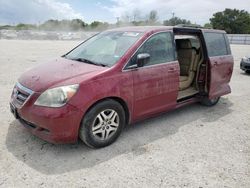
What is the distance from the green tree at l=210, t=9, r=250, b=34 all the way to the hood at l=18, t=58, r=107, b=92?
195 ft

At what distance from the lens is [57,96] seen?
122 inches

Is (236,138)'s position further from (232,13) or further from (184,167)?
(232,13)

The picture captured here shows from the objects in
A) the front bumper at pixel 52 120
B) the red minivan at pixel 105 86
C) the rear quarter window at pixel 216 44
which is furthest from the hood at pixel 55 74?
the rear quarter window at pixel 216 44

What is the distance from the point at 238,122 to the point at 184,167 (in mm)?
2173

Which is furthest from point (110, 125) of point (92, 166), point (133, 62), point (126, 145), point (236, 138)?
point (236, 138)

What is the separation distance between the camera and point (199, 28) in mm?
5059

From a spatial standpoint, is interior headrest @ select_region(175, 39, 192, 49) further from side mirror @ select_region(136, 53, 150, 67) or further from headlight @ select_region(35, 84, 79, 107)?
headlight @ select_region(35, 84, 79, 107)

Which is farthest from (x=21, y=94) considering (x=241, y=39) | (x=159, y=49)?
(x=241, y=39)

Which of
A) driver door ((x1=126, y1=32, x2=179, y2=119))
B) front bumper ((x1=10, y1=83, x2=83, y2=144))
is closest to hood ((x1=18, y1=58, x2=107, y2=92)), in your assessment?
front bumper ((x1=10, y1=83, x2=83, y2=144))

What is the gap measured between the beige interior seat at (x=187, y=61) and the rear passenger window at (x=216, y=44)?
0.38 m

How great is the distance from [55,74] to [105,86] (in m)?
0.73

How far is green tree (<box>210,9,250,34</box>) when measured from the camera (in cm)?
5669

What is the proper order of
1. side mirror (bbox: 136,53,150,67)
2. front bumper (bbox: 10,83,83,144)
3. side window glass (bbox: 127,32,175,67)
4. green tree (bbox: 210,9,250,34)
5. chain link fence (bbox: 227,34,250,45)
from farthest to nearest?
green tree (bbox: 210,9,250,34) → chain link fence (bbox: 227,34,250,45) → side window glass (bbox: 127,32,175,67) → side mirror (bbox: 136,53,150,67) → front bumper (bbox: 10,83,83,144)

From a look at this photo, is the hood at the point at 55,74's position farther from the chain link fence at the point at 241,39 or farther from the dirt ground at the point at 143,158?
the chain link fence at the point at 241,39
